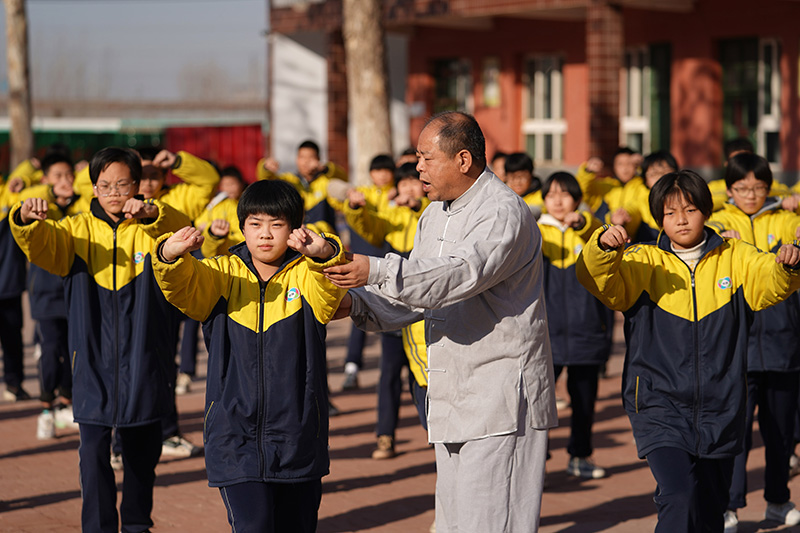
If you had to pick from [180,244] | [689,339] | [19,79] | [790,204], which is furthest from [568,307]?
[19,79]

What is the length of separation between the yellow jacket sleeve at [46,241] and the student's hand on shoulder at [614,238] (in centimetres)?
252

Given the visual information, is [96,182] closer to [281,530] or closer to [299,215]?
[299,215]

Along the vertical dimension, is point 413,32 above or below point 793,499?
above

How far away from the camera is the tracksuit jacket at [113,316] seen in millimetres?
5176

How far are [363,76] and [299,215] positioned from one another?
36.6ft

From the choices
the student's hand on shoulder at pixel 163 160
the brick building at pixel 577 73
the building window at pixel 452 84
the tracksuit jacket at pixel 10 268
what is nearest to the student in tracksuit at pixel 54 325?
the tracksuit jacket at pixel 10 268

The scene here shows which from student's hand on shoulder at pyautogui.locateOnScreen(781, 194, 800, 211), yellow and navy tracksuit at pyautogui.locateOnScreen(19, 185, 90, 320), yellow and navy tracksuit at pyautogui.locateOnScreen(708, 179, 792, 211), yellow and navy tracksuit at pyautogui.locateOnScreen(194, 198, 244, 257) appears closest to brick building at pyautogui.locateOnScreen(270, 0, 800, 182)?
yellow and navy tracksuit at pyautogui.locateOnScreen(708, 179, 792, 211)

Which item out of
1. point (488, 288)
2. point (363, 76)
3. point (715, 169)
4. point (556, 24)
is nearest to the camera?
point (488, 288)

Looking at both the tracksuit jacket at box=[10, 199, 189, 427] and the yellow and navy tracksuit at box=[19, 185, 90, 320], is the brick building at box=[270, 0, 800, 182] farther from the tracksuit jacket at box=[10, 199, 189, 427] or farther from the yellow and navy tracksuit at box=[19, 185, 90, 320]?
the tracksuit jacket at box=[10, 199, 189, 427]

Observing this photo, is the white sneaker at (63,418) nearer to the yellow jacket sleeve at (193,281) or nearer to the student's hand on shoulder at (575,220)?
the student's hand on shoulder at (575,220)

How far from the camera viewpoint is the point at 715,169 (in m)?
19.2

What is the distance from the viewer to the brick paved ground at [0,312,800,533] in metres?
6.09

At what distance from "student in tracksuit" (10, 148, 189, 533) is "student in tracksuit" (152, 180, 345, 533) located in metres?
1.03

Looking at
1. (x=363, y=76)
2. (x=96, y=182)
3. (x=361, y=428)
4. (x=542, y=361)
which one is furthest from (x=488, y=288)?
(x=363, y=76)
